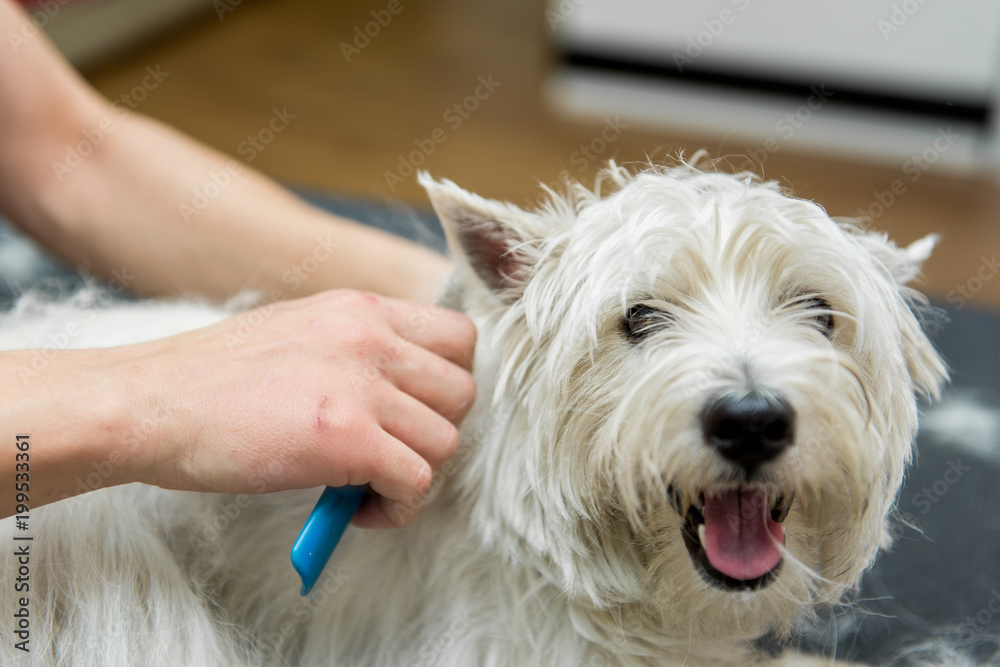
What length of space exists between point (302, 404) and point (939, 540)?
798mm

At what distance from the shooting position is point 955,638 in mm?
939

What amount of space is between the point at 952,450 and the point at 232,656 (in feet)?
3.07

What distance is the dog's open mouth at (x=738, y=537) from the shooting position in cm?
71

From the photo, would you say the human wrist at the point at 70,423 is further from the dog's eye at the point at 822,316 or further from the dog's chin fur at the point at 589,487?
the dog's eye at the point at 822,316

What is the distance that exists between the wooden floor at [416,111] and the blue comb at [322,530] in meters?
1.49

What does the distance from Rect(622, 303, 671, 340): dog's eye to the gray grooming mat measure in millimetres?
383

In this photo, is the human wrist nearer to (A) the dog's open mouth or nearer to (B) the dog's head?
(B) the dog's head

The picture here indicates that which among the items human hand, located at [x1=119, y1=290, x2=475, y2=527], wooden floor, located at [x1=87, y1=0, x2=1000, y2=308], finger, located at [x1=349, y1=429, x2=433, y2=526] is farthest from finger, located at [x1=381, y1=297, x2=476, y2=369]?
wooden floor, located at [x1=87, y1=0, x2=1000, y2=308]

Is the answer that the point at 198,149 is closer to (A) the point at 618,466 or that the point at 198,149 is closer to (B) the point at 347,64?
(A) the point at 618,466

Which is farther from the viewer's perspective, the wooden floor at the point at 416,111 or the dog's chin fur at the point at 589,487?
the wooden floor at the point at 416,111

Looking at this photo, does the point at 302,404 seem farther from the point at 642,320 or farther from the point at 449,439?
the point at 642,320

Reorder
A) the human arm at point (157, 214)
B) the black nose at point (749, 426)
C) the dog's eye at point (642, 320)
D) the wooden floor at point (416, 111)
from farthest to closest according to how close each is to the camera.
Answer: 1. the wooden floor at point (416, 111)
2. the human arm at point (157, 214)
3. the dog's eye at point (642, 320)
4. the black nose at point (749, 426)

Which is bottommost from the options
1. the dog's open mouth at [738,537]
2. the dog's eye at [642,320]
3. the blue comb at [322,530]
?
the blue comb at [322,530]

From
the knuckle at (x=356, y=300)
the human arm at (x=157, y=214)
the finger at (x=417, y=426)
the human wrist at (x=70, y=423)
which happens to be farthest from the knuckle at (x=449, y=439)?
the human arm at (x=157, y=214)
